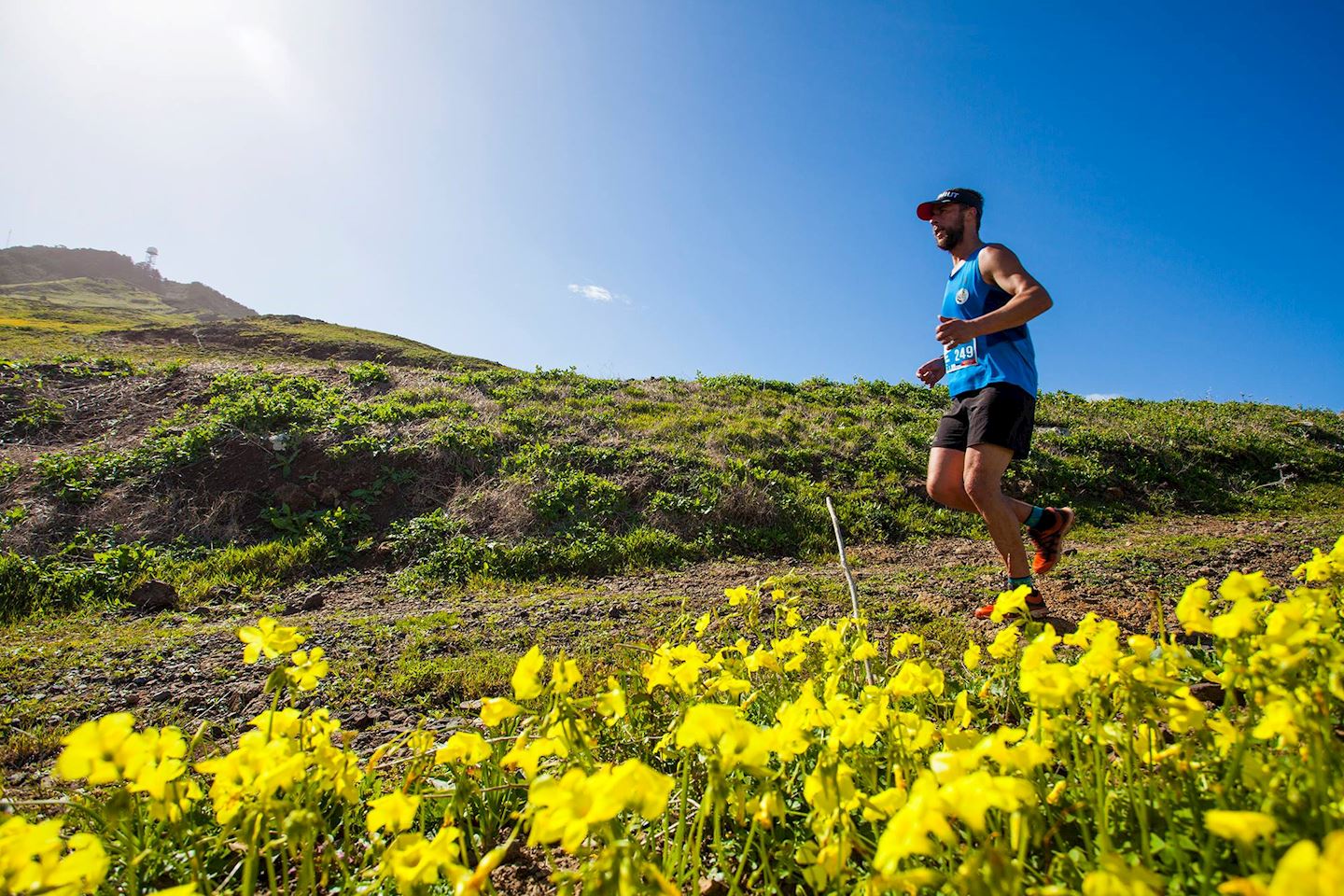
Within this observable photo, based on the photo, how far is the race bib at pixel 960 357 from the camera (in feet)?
12.2

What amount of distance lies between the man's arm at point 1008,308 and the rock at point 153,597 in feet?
19.8

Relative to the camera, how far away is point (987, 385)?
11.7ft

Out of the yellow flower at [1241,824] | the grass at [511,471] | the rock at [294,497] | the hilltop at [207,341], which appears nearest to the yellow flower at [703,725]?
the yellow flower at [1241,824]

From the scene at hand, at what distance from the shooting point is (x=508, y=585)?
18.4 feet

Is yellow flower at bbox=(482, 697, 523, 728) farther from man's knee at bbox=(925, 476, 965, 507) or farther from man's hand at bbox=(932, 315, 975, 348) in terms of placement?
man's knee at bbox=(925, 476, 965, 507)

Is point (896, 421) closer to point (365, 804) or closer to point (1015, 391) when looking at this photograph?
point (1015, 391)

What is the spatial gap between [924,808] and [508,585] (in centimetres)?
515

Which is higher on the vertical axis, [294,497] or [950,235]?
[950,235]

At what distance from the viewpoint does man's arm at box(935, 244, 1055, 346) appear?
10.9ft

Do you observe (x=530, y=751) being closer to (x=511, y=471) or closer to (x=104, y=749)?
(x=104, y=749)

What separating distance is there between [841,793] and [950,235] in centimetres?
379

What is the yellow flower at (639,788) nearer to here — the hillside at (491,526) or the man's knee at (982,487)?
the hillside at (491,526)

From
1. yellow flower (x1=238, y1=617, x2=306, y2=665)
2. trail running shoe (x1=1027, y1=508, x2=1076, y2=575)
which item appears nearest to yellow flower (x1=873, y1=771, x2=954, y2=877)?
yellow flower (x1=238, y1=617, x2=306, y2=665)

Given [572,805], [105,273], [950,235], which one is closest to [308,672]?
[572,805]
